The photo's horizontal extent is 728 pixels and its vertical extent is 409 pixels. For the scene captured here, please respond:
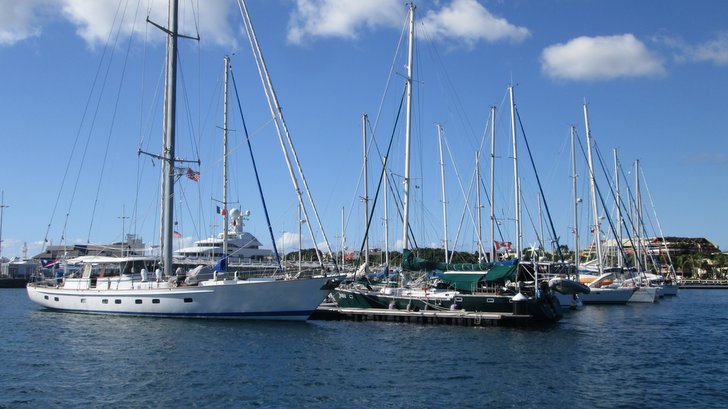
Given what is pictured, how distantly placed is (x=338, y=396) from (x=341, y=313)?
21662 millimetres

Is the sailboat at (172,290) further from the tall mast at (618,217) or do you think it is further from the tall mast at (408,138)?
the tall mast at (618,217)

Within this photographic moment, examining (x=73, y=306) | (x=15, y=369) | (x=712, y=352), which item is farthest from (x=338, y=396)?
(x=73, y=306)

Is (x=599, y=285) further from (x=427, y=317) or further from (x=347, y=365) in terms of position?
(x=347, y=365)

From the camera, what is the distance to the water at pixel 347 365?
18.3m

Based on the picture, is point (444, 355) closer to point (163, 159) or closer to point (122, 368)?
point (122, 368)

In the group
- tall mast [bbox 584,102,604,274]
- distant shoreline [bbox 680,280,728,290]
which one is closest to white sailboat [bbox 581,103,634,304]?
tall mast [bbox 584,102,604,274]

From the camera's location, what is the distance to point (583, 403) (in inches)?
714

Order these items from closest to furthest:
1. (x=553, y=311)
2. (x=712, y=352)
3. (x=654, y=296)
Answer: (x=712, y=352), (x=553, y=311), (x=654, y=296)

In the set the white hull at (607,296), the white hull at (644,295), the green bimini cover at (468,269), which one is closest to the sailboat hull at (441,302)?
the green bimini cover at (468,269)

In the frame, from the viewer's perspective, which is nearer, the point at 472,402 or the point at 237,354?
the point at 472,402

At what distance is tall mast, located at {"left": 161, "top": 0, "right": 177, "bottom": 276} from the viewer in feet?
124

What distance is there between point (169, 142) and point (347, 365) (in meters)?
21.5

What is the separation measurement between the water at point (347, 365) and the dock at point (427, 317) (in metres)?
1.16

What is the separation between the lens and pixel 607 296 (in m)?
59.5
